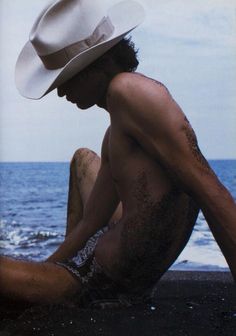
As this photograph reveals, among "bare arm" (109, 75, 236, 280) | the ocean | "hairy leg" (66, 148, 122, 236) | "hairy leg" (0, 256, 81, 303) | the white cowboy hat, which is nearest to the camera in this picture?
"bare arm" (109, 75, 236, 280)

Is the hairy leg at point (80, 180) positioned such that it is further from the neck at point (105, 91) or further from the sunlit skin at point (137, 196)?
the neck at point (105, 91)

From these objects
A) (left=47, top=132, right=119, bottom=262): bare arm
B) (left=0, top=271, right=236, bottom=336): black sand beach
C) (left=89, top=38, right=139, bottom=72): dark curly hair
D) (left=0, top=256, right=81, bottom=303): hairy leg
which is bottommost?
(left=0, top=271, right=236, bottom=336): black sand beach

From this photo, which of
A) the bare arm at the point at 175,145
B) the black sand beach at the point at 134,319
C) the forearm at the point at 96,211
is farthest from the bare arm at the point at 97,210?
the bare arm at the point at 175,145

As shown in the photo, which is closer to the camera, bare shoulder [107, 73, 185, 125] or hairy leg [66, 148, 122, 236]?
bare shoulder [107, 73, 185, 125]

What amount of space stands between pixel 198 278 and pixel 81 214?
645 millimetres

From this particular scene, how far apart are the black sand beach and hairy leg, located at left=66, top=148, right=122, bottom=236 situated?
43 cm

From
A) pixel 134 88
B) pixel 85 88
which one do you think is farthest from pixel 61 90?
pixel 134 88

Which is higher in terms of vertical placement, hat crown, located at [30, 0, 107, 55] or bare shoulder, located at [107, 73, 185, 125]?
hat crown, located at [30, 0, 107, 55]

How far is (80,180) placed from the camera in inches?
91.0

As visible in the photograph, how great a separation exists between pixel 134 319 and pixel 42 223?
934 cm

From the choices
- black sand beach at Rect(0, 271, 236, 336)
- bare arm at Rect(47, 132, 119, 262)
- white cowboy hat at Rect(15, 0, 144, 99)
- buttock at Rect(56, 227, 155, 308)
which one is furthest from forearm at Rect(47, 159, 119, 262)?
white cowboy hat at Rect(15, 0, 144, 99)

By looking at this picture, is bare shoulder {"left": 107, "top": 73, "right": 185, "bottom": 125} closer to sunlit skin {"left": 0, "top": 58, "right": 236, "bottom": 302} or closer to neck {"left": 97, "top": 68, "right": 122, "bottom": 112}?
sunlit skin {"left": 0, "top": 58, "right": 236, "bottom": 302}

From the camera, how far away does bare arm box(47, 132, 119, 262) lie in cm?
206

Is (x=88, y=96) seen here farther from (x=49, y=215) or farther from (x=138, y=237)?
(x=49, y=215)
